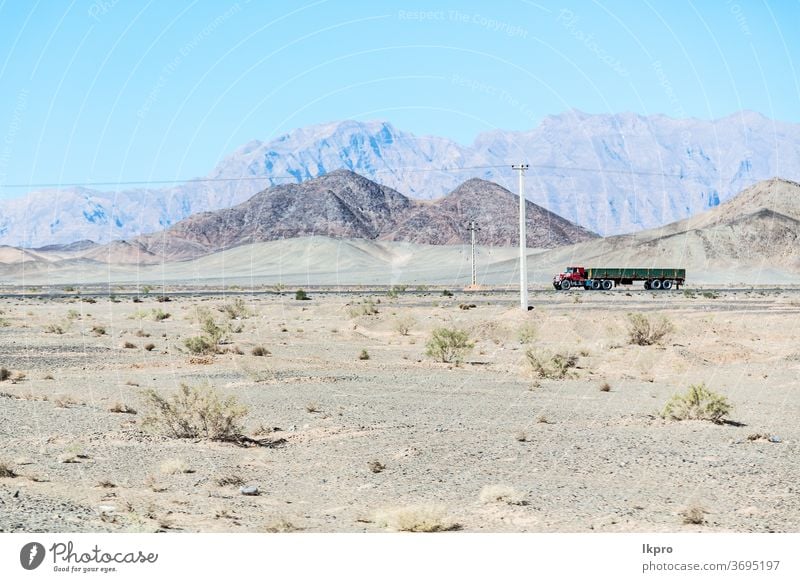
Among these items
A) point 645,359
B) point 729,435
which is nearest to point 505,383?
point 645,359

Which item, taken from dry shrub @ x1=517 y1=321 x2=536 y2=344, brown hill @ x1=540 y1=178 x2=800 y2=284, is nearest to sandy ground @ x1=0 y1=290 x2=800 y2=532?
dry shrub @ x1=517 y1=321 x2=536 y2=344

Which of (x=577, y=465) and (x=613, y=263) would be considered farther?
(x=613, y=263)

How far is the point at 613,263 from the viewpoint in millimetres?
161000

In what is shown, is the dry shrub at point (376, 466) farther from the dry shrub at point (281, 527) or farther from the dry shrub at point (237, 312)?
the dry shrub at point (237, 312)

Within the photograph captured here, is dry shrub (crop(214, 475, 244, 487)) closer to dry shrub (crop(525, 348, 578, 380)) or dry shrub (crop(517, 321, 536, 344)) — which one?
dry shrub (crop(525, 348, 578, 380))

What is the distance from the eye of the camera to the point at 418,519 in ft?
38.4

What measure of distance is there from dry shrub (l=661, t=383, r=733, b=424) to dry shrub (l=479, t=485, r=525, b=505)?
912cm

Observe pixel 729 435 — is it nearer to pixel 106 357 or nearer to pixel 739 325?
pixel 106 357

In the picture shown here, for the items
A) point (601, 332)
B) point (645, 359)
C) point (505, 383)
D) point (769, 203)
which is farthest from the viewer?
point (769, 203)

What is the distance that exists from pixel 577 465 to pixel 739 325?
3365 centimetres

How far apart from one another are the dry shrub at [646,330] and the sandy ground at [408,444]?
854 millimetres

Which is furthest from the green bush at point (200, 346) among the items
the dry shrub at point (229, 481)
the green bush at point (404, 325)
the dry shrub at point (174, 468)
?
the dry shrub at point (229, 481)

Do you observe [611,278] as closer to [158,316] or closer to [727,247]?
[158,316]
